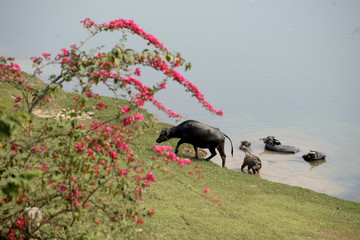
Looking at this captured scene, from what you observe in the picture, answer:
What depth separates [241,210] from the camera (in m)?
9.68

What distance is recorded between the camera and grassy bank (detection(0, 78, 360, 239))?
26.5ft

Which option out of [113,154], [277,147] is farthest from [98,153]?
[277,147]

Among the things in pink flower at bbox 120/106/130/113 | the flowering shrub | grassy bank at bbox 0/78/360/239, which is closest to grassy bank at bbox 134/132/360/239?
grassy bank at bbox 0/78/360/239

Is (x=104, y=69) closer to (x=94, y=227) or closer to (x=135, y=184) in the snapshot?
(x=135, y=184)

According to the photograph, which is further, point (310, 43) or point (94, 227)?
point (310, 43)

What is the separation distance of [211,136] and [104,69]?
9.25 meters

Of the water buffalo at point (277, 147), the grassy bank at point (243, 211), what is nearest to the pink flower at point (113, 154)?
the grassy bank at point (243, 211)

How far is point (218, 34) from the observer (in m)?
66.9

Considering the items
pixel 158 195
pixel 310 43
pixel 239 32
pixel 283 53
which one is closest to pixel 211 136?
pixel 158 195

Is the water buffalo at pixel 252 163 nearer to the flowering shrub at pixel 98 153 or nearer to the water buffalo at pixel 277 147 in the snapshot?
the water buffalo at pixel 277 147

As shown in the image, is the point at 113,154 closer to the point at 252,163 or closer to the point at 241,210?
the point at 241,210

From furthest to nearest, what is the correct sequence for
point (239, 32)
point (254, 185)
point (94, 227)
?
1. point (239, 32)
2. point (254, 185)
3. point (94, 227)

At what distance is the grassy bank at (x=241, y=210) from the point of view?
8.08 metres

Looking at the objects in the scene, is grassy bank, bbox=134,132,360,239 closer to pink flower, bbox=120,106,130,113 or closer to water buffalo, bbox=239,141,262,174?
water buffalo, bbox=239,141,262,174
